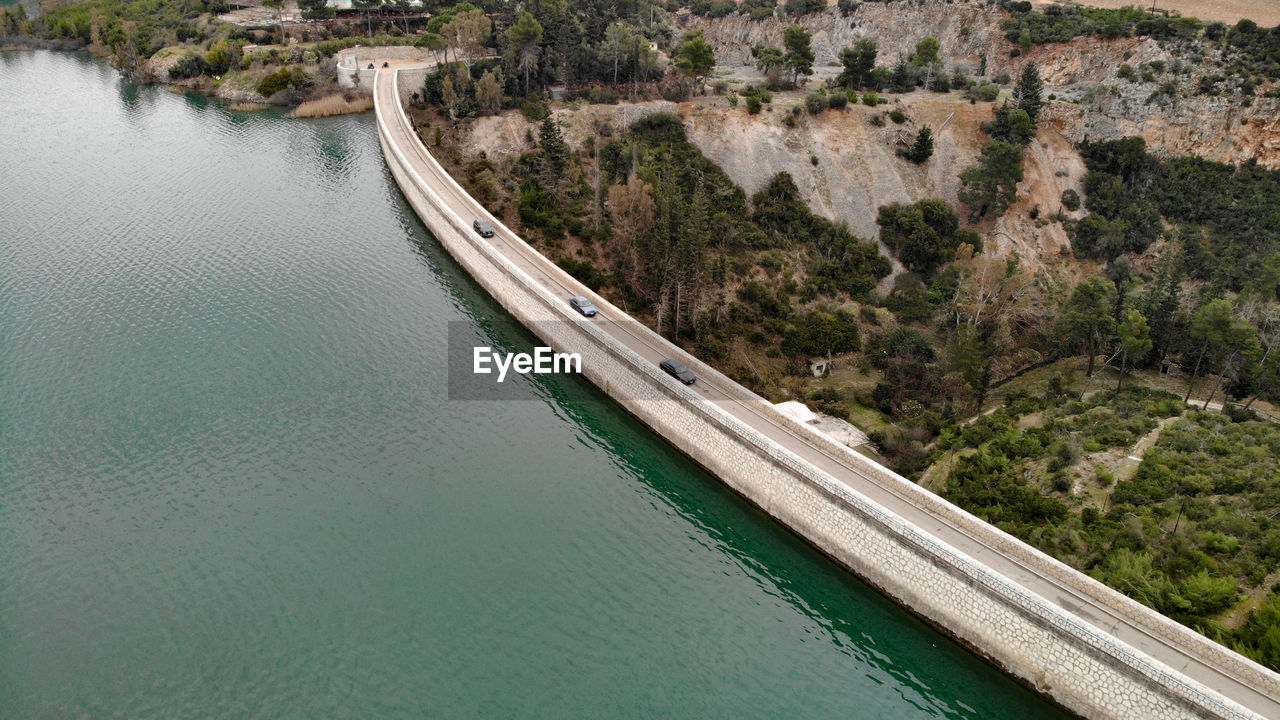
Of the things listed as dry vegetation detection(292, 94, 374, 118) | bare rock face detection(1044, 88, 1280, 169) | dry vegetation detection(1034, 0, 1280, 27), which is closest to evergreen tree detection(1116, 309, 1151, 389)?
bare rock face detection(1044, 88, 1280, 169)

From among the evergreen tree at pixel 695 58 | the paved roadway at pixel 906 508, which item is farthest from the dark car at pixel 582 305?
the evergreen tree at pixel 695 58

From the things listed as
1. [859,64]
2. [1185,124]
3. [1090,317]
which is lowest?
[1090,317]

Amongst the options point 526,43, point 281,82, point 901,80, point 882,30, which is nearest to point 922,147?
point 901,80

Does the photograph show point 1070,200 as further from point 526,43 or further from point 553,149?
point 526,43

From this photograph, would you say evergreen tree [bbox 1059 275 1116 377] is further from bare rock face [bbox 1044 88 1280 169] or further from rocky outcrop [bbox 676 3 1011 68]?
rocky outcrop [bbox 676 3 1011 68]

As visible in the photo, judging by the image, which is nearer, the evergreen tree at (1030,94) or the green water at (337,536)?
the green water at (337,536)

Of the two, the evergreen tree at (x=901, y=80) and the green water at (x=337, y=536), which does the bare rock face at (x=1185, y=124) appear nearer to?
the evergreen tree at (x=901, y=80)

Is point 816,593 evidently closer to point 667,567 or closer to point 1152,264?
point 667,567
